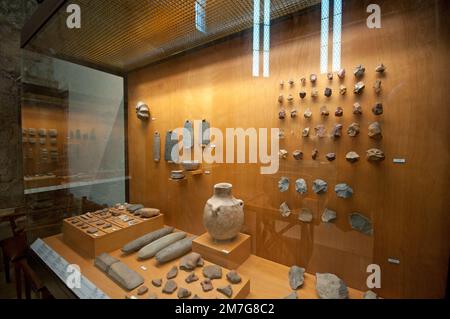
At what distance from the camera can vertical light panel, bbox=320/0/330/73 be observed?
A: 4.40 feet

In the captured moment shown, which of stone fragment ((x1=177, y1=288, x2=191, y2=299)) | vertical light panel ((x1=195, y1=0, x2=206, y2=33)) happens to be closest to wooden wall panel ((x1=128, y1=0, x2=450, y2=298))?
vertical light panel ((x1=195, y1=0, x2=206, y2=33))

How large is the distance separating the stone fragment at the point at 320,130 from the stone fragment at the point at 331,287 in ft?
3.02

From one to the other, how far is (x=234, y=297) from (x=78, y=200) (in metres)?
2.02

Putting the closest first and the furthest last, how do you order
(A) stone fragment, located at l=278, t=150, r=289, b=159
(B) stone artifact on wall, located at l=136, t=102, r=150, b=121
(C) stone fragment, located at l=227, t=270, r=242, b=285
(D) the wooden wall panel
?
(D) the wooden wall panel < (C) stone fragment, located at l=227, t=270, r=242, b=285 < (A) stone fragment, located at l=278, t=150, r=289, b=159 < (B) stone artifact on wall, located at l=136, t=102, r=150, b=121

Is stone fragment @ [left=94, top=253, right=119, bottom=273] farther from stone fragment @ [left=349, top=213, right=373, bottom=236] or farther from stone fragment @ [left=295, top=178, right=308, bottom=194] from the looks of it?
stone fragment @ [left=349, top=213, right=373, bottom=236]

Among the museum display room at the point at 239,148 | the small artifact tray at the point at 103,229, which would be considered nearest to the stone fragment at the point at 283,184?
the museum display room at the point at 239,148

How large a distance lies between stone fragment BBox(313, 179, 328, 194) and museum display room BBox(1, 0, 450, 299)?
0.01m

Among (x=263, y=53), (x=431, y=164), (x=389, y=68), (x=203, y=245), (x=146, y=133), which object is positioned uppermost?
(x=263, y=53)

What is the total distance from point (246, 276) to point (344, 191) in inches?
34.7

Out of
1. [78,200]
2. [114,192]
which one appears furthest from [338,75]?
[78,200]

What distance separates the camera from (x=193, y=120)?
6.57ft

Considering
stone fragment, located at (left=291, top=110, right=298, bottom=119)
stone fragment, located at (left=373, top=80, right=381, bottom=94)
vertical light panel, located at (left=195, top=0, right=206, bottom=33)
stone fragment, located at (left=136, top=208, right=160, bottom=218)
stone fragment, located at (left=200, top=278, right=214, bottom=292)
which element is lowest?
stone fragment, located at (left=200, top=278, right=214, bottom=292)

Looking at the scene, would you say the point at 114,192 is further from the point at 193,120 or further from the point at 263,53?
the point at 263,53

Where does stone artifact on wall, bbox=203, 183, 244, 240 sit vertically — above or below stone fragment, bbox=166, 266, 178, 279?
above
